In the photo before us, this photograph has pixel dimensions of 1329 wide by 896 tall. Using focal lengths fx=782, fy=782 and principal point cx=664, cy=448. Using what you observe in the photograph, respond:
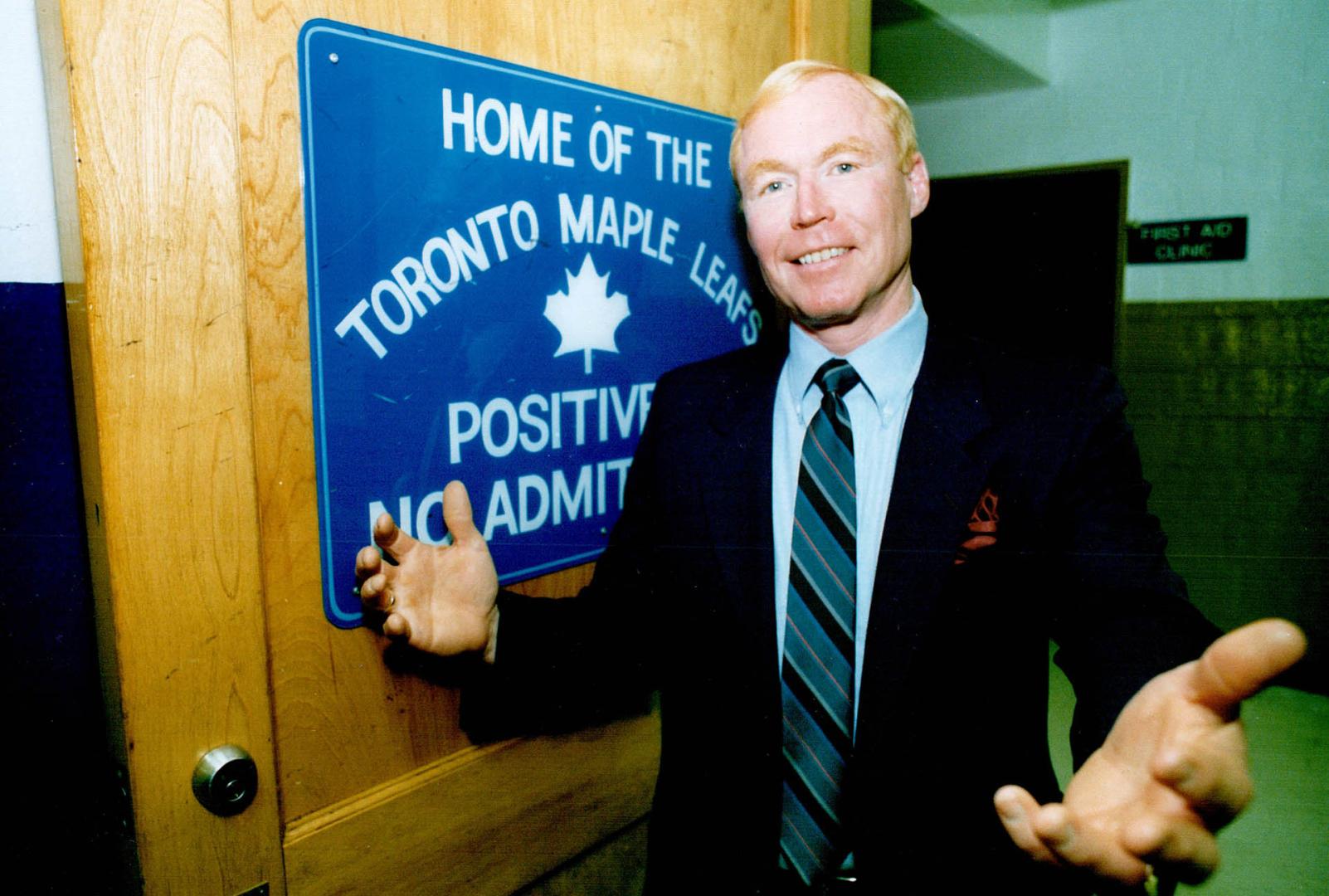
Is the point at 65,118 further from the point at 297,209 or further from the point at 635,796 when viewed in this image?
the point at 635,796

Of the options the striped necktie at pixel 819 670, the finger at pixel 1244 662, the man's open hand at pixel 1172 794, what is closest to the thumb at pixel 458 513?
the striped necktie at pixel 819 670

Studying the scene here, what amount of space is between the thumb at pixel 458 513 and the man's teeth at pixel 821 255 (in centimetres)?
57

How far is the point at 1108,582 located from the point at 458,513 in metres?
0.78

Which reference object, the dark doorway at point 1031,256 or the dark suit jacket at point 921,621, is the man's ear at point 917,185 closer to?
the dark suit jacket at point 921,621

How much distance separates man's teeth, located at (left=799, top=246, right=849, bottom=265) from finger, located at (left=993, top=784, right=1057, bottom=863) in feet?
2.38

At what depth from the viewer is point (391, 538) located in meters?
0.88

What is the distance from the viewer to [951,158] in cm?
427

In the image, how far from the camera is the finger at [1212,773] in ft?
1.87

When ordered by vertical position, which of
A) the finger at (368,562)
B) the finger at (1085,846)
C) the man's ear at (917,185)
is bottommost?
the finger at (1085,846)

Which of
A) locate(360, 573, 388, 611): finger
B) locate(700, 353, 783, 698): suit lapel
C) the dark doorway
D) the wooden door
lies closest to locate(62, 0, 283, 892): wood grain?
the wooden door

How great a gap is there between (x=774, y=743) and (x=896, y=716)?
6.5 inches

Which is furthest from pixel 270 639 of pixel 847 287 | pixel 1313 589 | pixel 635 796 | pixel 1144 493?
pixel 1313 589

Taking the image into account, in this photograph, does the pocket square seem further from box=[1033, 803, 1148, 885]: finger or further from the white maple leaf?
the white maple leaf

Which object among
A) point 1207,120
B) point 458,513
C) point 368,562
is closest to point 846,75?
point 458,513
